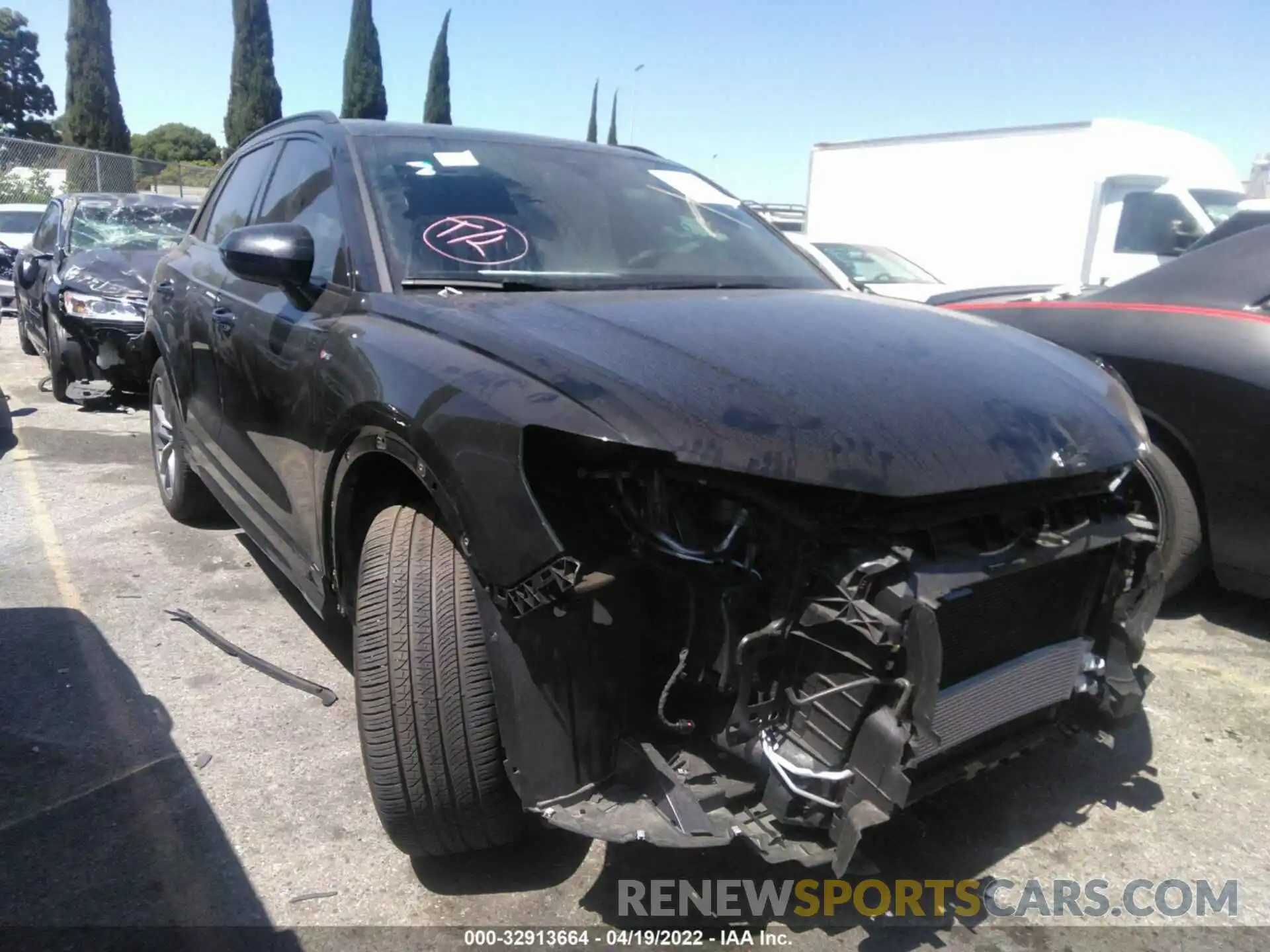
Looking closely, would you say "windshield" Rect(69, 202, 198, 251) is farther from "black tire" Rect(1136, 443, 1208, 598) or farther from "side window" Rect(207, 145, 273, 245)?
"black tire" Rect(1136, 443, 1208, 598)

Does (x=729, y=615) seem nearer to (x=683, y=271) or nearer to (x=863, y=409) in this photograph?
(x=863, y=409)

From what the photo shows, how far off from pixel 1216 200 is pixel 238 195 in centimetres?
1214

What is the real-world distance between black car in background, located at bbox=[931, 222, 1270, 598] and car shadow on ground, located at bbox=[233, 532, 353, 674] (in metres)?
2.78

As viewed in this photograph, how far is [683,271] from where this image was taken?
10.0ft

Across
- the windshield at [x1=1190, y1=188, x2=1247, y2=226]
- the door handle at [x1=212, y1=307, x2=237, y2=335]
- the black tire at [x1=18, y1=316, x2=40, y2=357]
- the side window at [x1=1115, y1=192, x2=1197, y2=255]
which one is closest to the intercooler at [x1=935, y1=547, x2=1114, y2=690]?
the door handle at [x1=212, y1=307, x2=237, y2=335]

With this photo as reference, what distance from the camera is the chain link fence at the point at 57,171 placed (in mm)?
17094

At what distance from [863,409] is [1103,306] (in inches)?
97.3

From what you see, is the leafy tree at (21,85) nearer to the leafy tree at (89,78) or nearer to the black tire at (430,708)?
the leafy tree at (89,78)

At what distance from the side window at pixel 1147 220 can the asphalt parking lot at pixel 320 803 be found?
29.6 feet

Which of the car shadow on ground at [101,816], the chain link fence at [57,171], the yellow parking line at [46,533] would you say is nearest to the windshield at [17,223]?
the chain link fence at [57,171]

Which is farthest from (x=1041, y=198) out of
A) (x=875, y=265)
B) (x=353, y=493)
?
(x=353, y=493)

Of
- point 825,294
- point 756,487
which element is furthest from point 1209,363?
point 756,487

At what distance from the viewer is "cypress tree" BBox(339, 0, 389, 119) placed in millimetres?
33031

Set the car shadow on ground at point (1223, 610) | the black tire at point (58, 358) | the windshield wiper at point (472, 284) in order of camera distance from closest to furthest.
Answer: the windshield wiper at point (472, 284)
the car shadow on ground at point (1223, 610)
the black tire at point (58, 358)
